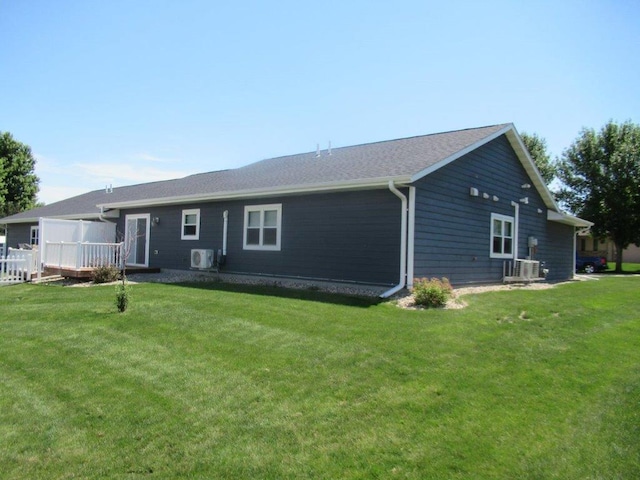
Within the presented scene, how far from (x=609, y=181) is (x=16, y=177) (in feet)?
157

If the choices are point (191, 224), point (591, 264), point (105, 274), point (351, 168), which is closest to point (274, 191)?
point (351, 168)

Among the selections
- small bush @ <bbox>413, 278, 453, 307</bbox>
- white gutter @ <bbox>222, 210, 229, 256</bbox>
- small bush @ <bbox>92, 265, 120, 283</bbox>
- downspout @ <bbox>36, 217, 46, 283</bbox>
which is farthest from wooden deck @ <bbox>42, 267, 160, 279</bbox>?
small bush @ <bbox>413, 278, 453, 307</bbox>

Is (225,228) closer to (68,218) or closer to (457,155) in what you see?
(457,155)

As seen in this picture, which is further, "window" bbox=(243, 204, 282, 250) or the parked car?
the parked car

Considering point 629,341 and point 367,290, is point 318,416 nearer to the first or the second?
point 629,341

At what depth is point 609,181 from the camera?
3086 cm

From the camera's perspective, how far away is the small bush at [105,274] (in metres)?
13.1

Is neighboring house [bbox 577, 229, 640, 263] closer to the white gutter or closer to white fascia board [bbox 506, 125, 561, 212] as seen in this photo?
white fascia board [bbox 506, 125, 561, 212]

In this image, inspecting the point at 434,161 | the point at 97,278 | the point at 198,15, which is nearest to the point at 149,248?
the point at 97,278

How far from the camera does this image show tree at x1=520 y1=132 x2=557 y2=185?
35281mm

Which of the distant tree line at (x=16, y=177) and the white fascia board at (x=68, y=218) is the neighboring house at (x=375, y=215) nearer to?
the white fascia board at (x=68, y=218)

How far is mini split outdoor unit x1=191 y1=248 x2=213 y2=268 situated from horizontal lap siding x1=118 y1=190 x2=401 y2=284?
56 centimetres

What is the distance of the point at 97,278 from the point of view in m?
13.1

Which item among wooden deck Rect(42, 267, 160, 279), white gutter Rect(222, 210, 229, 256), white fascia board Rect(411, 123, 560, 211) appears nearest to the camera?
white fascia board Rect(411, 123, 560, 211)
